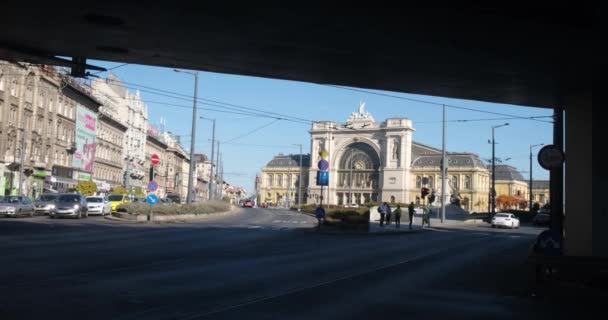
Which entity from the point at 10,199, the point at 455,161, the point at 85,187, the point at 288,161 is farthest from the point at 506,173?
the point at 10,199

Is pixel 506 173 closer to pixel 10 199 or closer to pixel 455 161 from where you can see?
pixel 455 161

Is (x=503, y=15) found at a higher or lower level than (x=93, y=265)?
higher

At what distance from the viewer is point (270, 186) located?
174m

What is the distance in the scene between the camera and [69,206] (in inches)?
1550

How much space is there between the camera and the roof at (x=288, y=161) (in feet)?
557

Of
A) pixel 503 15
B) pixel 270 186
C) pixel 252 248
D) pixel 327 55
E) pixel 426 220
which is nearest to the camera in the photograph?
pixel 503 15

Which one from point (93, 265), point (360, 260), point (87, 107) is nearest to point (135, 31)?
point (93, 265)

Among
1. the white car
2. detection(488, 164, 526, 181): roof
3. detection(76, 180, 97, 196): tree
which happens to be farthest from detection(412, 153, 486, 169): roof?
detection(76, 180, 97, 196): tree

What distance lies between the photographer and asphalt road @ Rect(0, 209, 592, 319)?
9.59 metres

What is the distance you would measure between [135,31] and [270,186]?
6330 inches

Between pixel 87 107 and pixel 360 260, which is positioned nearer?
pixel 360 260

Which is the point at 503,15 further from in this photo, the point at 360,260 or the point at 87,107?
the point at 87,107

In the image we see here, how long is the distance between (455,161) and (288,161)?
1834 inches

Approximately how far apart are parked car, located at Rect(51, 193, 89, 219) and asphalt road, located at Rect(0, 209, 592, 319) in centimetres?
1844
